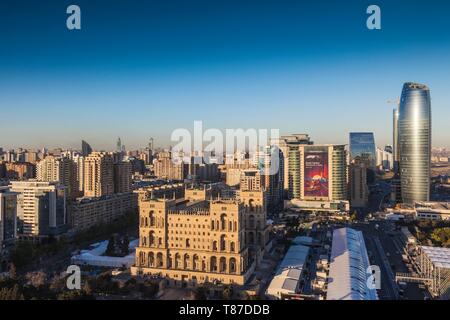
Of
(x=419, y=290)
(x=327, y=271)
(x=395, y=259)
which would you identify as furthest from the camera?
(x=395, y=259)

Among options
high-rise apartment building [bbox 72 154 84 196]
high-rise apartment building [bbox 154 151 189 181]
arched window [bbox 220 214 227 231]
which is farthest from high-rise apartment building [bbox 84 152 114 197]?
arched window [bbox 220 214 227 231]

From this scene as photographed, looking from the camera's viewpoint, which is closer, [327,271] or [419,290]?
[419,290]

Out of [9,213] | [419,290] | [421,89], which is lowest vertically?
[419,290]

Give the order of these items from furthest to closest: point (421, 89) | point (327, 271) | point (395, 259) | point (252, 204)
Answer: point (421, 89) → point (252, 204) → point (395, 259) → point (327, 271)

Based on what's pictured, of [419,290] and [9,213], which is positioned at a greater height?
[9,213]

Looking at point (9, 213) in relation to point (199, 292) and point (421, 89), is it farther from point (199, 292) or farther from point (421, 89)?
point (421, 89)

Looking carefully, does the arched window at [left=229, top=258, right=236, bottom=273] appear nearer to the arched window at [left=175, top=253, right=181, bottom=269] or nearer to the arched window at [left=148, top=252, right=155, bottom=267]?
the arched window at [left=175, top=253, right=181, bottom=269]

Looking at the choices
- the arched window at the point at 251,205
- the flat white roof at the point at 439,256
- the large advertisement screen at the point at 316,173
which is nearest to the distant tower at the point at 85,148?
the large advertisement screen at the point at 316,173

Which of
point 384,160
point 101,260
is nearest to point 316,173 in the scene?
point 101,260
